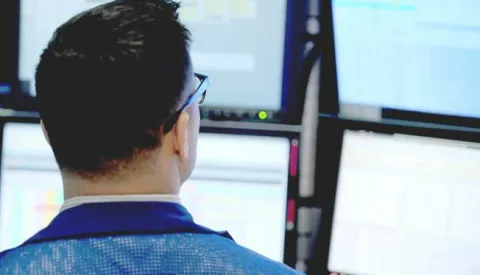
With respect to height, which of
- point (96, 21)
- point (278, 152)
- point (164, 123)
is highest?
point (96, 21)

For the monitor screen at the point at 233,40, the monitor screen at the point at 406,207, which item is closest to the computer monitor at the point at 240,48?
the monitor screen at the point at 233,40

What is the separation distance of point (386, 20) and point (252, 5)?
8.8 inches

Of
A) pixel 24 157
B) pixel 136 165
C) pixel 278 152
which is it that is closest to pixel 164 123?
pixel 136 165

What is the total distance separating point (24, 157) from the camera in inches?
51.4

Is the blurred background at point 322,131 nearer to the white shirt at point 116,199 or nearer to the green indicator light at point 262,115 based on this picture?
the green indicator light at point 262,115

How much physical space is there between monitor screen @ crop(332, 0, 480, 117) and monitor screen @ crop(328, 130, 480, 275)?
0.20ft

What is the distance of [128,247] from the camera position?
0.75 meters

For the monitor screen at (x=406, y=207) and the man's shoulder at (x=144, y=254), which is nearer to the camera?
the man's shoulder at (x=144, y=254)

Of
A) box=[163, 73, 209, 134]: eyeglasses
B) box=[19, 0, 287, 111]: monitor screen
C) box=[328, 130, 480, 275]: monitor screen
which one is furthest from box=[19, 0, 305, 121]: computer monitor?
box=[163, 73, 209, 134]: eyeglasses

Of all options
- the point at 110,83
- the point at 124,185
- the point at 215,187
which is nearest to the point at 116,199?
the point at 124,185

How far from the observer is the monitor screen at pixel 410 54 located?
113 cm

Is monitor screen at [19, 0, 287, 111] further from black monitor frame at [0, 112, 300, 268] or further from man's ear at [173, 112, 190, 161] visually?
man's ear at [173, 112, 190, 161]

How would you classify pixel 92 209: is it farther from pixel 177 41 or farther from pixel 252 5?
pixel 252 5

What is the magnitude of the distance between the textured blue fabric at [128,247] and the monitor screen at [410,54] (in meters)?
0.47
